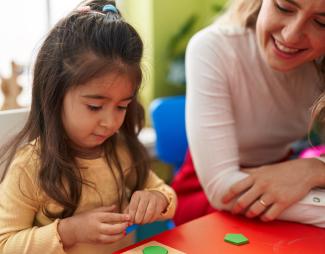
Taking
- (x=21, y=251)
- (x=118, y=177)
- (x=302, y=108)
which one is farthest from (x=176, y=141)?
(x=21, y=251)

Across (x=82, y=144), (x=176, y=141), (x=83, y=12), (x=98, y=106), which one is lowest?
(x=176, y=141)

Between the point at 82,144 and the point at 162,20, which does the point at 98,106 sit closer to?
the point at 82,144

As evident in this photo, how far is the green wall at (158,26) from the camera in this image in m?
2.24

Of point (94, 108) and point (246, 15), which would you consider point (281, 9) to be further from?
point (94, 108)

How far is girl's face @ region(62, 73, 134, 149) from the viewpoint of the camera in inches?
35.4

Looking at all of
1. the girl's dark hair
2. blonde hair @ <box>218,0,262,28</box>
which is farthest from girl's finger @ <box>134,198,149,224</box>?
blonde hair @ <box>218,0,262,28</box>

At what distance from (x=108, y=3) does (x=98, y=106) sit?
25 cm

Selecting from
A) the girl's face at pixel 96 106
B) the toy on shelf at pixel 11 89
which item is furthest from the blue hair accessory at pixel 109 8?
the toy on shelf at pixel 11 89

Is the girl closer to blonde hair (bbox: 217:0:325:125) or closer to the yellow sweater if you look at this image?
blonde hair (bbox: 217:0:325:125)

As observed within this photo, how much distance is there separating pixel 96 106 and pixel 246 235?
41 cm

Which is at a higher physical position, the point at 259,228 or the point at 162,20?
the point at 162,20

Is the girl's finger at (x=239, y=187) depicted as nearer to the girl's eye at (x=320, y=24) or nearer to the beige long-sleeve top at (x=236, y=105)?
the beige long-sleeve top at (x=236, y=105)

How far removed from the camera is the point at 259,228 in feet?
3.23

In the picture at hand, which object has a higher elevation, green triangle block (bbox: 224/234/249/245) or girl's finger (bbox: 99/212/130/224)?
girl's finger (bbox: 99/212/130/224)
